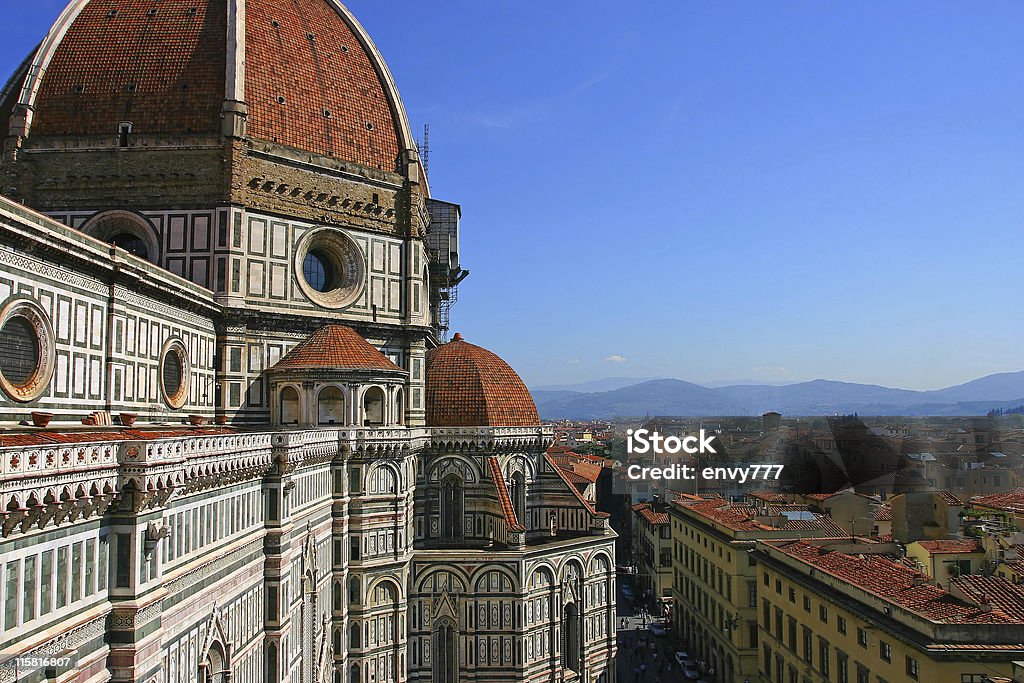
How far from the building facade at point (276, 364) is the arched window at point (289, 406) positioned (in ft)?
0.47

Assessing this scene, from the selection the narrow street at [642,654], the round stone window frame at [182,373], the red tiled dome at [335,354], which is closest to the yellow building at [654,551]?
the narrow street at [642,654]

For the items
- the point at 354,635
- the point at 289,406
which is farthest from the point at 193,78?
the point at 354,635

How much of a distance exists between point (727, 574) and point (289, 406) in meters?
22.0

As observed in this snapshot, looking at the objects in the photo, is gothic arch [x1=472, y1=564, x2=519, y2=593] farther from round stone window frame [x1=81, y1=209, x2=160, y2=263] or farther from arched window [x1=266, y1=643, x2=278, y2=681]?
round stone window frame [x1=81, y1=209, x2=160, y2=263]

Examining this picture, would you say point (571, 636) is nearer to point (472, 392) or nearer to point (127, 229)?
point (472, 392)

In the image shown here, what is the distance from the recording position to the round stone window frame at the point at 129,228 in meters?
29.6

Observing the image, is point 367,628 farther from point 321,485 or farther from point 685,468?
point 685,468

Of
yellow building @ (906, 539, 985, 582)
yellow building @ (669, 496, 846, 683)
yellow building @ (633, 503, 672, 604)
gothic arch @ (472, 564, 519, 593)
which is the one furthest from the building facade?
yellow building @ (633, 503, 672, 604)

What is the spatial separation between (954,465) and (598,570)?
18.0 metres

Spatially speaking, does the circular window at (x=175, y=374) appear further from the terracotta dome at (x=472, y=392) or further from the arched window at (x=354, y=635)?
the terracotta dome at (x=472, y=392)

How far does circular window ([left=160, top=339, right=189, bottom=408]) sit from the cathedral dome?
340 inches

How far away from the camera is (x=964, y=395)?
164 metres

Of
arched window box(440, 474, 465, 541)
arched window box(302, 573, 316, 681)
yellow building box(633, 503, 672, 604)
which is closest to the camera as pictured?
arched window box(302, 573, 316, 681)

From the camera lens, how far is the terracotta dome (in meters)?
37.6
